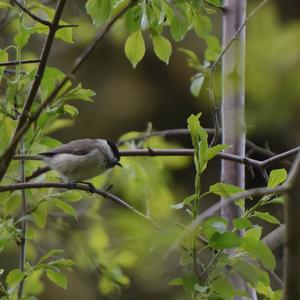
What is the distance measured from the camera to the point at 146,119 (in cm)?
705

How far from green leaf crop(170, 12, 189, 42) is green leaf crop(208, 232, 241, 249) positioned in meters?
0.78

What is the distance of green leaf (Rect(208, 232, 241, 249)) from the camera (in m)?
1.66

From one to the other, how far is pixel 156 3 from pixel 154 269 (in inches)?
43.8

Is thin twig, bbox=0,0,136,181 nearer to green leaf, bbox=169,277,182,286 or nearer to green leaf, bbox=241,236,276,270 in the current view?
green leaf, bbox=169,277,182,286

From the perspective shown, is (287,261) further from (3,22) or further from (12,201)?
(3,22)

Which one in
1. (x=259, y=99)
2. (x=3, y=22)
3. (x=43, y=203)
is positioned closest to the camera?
(x=259, y=99)

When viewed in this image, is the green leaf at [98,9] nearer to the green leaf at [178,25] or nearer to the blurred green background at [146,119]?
the green leaf at [178,25]

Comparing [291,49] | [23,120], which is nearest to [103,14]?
[23,120]

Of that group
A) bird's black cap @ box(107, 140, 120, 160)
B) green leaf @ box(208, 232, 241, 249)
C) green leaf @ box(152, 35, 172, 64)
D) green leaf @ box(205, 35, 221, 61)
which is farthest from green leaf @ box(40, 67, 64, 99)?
green leaf @ box(208, 232, 241, 249)

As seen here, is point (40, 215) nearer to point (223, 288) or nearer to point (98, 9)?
point (98, 9)

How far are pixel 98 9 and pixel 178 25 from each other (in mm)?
272

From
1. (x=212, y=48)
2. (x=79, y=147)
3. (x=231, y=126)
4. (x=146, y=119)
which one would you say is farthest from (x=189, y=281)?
(x=146, y=119)

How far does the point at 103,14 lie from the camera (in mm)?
2098

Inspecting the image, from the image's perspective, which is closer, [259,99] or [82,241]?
[259,99]
